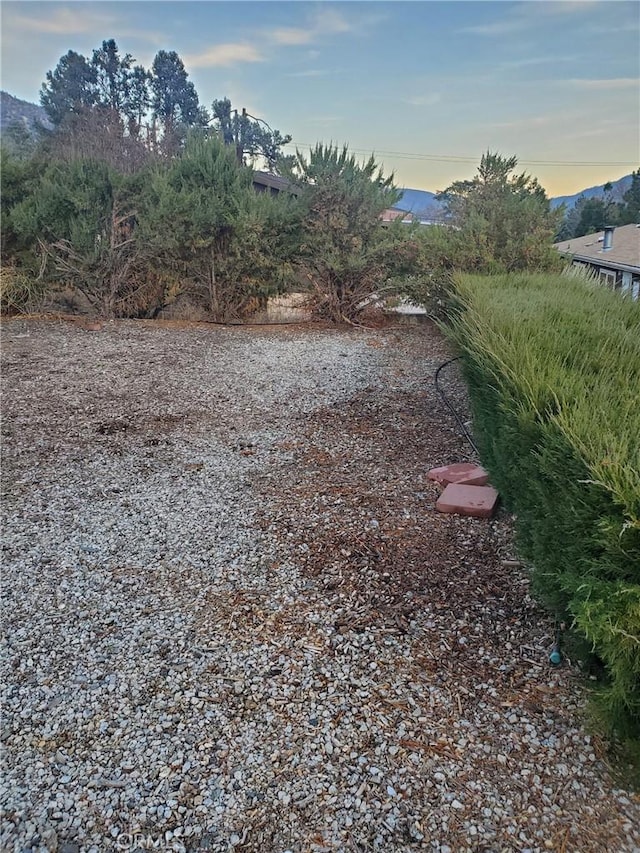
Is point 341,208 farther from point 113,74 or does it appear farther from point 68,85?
point 113,74

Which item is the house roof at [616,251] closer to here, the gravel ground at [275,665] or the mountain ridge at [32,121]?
the mountain ridge at [32,121]

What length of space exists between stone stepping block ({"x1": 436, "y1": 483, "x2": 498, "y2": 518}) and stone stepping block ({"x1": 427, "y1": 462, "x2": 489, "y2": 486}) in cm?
12

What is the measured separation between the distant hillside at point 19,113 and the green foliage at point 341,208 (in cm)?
2392

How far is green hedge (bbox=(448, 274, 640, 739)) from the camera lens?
141 cm

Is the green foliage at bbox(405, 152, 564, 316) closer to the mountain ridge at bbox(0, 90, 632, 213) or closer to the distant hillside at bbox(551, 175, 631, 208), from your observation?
the mountain ridge at bbox(0, 90, 632, 213)

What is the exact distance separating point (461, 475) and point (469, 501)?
0.40 m

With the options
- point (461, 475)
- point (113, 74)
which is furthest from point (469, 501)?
point (113, 74)

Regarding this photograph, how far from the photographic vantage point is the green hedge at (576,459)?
4.63ft

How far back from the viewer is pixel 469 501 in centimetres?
314

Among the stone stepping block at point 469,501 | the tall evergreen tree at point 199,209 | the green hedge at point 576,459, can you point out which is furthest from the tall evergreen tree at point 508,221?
the stone stepping block at point 469,501

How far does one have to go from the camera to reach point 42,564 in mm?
2711

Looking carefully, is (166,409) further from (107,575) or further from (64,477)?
(107,575)

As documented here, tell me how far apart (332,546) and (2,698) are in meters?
1.53

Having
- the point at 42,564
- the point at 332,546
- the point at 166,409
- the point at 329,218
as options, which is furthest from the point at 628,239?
the point at 42,564
